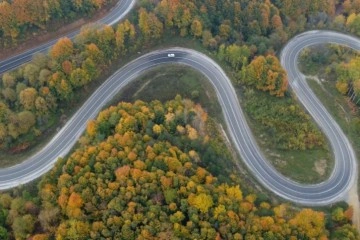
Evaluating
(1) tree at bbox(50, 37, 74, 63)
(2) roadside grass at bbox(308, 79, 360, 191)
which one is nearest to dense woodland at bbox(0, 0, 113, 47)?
(1) tree at bbox(50, 37, 74, 63)

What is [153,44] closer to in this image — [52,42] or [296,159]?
[52,42]

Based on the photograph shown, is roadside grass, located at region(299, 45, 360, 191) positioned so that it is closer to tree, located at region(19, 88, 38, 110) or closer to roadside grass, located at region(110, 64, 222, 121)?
roadside grass, located at region(110, 64, 222, 121)

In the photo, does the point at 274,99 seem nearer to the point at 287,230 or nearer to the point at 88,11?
the point at 287,230

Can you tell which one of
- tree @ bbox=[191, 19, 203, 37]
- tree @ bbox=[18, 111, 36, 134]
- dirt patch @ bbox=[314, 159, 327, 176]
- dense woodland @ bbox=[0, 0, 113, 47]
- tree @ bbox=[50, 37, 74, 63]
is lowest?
dirt patch @ bbox=[314, 159, 327, 176]

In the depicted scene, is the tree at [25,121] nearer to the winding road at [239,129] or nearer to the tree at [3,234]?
the winding road at [239,129]

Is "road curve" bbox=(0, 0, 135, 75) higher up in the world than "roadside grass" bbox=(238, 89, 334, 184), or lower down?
higher up

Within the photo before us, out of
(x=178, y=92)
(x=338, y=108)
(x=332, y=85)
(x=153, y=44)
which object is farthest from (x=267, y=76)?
(x=153, y=44)
